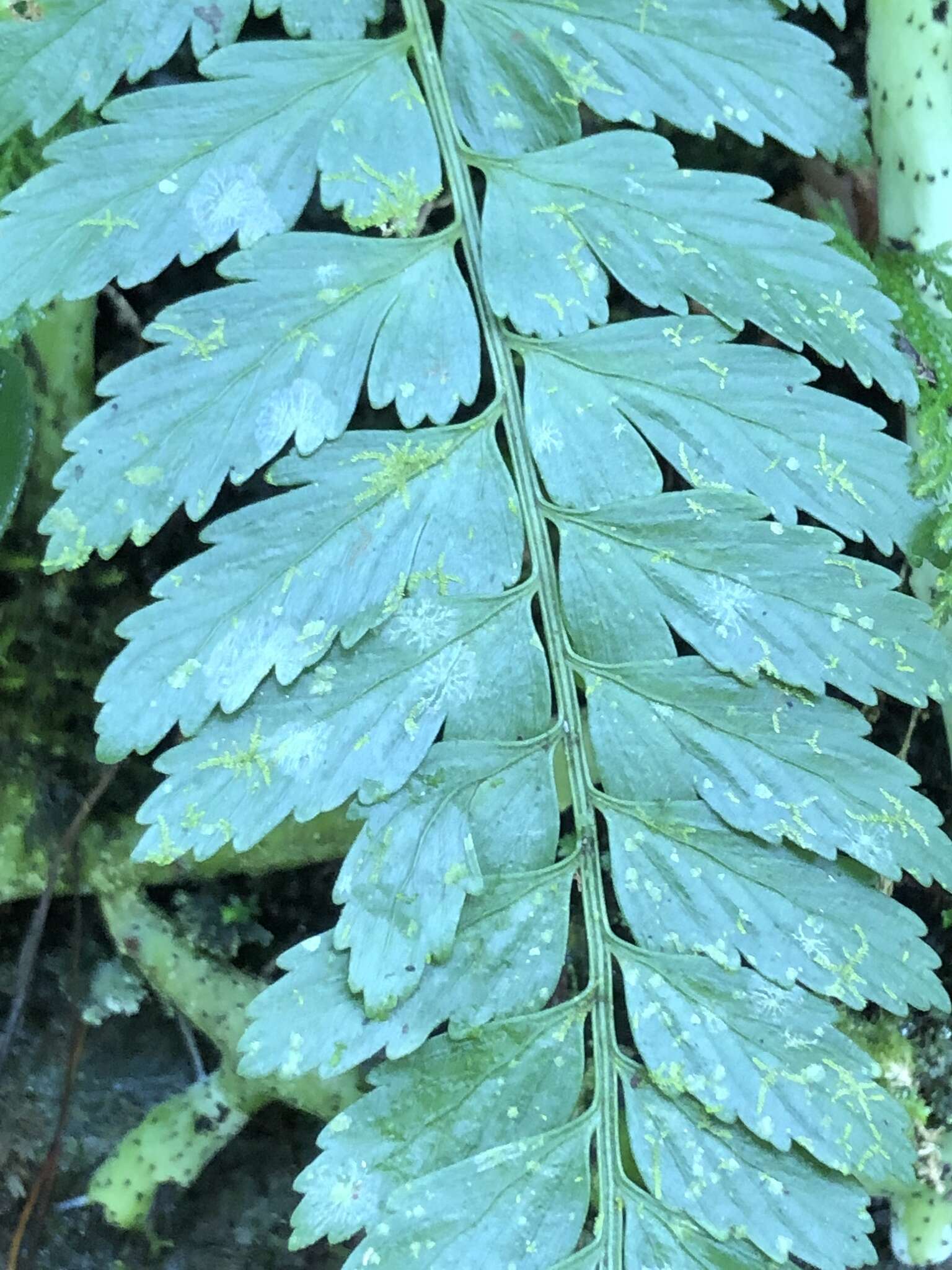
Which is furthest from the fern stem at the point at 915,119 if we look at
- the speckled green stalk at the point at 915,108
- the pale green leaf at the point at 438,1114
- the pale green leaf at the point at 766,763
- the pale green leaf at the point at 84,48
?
the pale green leaf at the point at 84,48

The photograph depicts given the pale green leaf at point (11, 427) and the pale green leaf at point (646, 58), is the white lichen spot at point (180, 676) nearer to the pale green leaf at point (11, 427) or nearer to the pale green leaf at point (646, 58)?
the pale green leaf at point (11, 427)

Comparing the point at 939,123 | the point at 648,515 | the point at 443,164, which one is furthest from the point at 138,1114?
the point at 939,123

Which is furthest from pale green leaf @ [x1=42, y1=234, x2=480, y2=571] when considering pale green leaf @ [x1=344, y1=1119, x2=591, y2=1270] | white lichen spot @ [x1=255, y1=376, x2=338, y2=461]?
pale green leaf @ [x1=344, y1=1119, x2=591, y2=1270]

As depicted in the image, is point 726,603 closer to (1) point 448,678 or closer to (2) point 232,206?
(1) point 448,678

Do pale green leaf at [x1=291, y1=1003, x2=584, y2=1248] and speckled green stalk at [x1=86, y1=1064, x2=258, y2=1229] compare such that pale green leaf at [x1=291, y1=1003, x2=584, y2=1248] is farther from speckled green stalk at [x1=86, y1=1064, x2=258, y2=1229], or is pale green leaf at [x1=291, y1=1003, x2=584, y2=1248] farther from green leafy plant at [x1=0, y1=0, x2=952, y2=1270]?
speckled green stalk at [x1=86, y1=1064, x2=258, y2=1229]

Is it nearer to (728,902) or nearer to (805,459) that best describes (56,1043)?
(728,902)

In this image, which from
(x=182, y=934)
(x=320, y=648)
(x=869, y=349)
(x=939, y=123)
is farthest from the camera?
(x=182, y=934)
